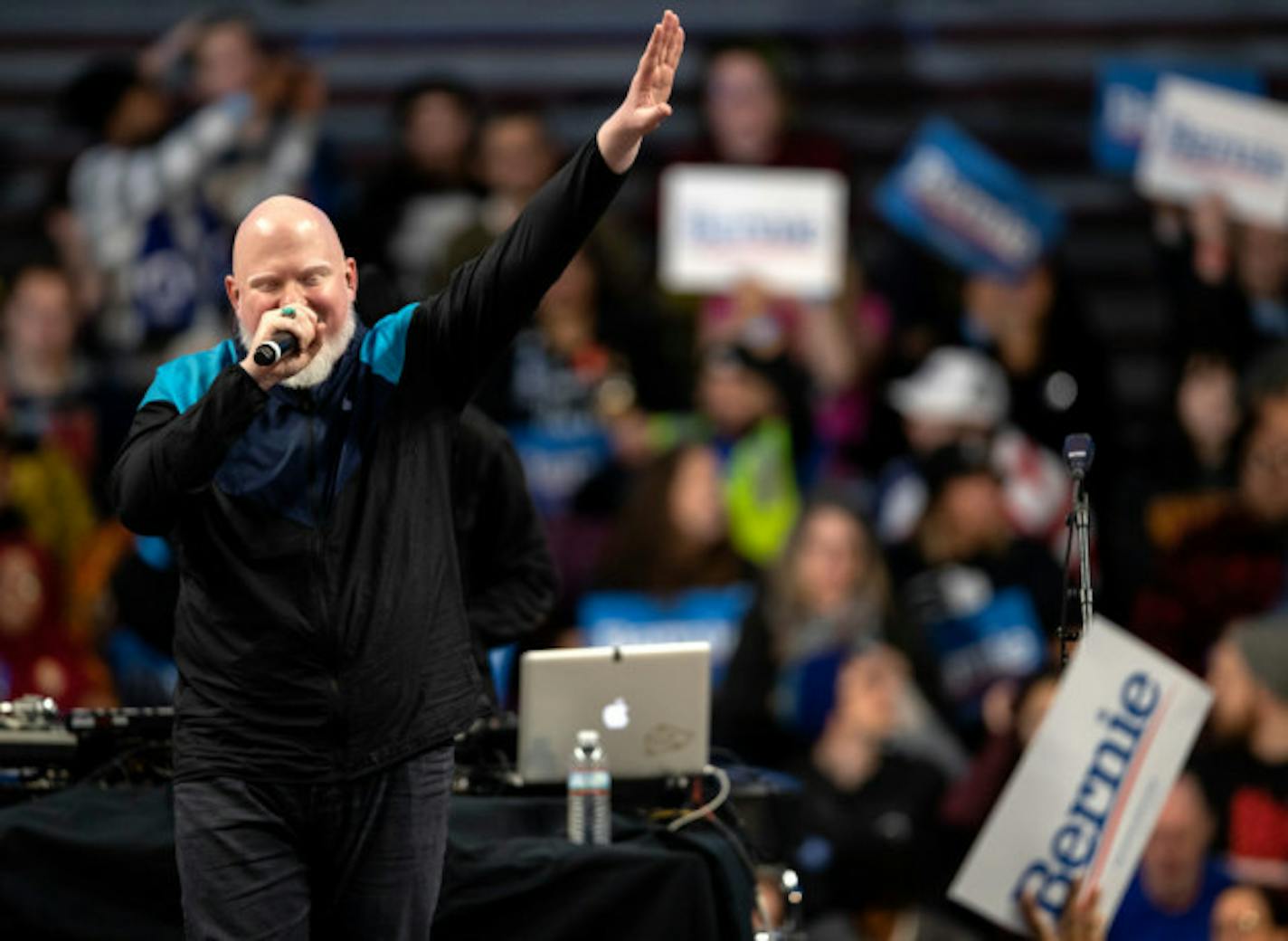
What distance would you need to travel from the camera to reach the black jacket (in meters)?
3.31

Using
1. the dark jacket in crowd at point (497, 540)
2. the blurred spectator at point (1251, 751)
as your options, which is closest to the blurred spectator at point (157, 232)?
the dark jacket in crowd at point (497, 540)

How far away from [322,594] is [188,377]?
0.43 meters

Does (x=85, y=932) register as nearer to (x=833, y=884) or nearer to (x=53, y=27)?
(x=833, y=884)

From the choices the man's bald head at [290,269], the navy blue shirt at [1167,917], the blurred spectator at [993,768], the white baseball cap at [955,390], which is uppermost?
the man's bald head at [290,269]

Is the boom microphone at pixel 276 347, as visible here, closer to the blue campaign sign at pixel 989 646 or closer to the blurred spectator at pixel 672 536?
the blurred spectator at pixel 672 536

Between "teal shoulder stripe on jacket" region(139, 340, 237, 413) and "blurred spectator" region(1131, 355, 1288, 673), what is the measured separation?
3.68 metres

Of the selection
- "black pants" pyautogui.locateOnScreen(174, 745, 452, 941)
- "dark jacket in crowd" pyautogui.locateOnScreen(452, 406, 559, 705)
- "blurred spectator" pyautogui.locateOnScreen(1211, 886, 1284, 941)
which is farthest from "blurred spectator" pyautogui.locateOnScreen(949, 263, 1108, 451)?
"black pants" pyautogui.locateOnScreen(174, 745, 452, 941)

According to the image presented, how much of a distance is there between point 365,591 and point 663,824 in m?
1.26

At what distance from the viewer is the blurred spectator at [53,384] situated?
7.04m

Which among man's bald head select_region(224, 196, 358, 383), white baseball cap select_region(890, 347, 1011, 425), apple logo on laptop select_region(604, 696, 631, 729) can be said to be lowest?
apple logo on laptop select_region(604, 696, 631, 729)

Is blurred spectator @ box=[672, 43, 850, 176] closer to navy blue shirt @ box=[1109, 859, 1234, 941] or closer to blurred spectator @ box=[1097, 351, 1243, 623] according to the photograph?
blurred spectator @ box=[1097, 351, 1243, 623]

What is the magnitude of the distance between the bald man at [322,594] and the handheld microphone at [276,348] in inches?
1.6

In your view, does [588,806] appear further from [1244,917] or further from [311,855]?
[1244,917]

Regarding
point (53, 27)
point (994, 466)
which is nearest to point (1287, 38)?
point (994, 466)
